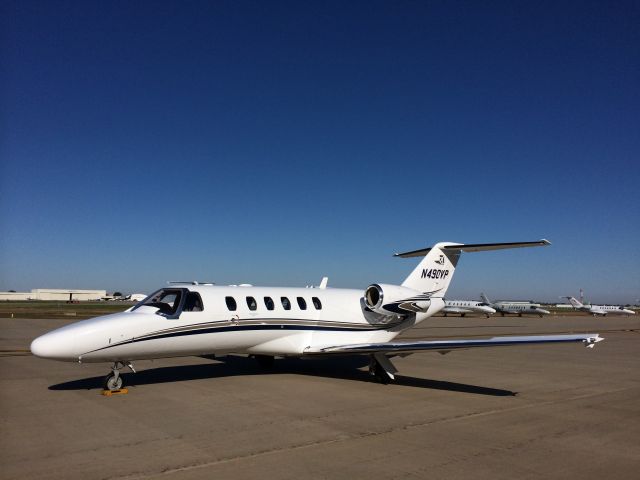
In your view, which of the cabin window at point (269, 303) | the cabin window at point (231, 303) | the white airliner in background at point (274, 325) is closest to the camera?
the white airliner in background at point (274, 325)

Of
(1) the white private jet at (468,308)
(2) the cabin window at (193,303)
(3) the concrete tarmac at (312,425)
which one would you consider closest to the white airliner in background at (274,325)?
(2) the cabin window at (193,303)

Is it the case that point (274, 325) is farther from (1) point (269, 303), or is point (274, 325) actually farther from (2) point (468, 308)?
(2) point (468, 308)

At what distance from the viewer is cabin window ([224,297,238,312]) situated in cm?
1159

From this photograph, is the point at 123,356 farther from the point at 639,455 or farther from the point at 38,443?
the point at 639,455

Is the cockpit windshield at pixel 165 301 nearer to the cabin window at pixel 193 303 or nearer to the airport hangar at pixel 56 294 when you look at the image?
the cabin window at pixel 193 303

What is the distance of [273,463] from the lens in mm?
5848

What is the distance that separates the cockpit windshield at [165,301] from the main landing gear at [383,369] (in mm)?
4820

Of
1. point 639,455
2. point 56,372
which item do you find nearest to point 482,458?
point 639,455

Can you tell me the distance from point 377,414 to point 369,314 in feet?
19.0

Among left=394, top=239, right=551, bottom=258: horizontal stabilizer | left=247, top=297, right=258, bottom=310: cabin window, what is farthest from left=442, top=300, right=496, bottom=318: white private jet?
left=247, top=297, right=258, bottom=310: cabin window

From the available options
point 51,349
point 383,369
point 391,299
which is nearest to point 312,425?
point 383,369

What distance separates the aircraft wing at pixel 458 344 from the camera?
32.0ft

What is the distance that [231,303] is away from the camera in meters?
11.7

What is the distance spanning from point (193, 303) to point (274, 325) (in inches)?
87.0
